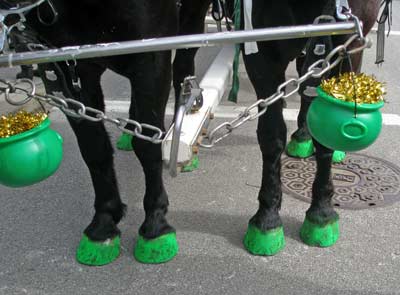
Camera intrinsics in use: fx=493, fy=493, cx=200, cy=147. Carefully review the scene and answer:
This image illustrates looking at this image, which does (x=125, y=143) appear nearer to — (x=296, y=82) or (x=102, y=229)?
(x=102, y=229)

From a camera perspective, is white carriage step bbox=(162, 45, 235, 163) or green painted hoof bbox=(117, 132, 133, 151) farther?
green painted hoof bbox=(117, 132, 133, 151)

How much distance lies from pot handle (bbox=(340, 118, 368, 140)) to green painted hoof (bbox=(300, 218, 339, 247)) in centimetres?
94

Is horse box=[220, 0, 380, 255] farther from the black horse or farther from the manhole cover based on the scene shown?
the manhole cover

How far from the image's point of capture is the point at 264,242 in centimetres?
242

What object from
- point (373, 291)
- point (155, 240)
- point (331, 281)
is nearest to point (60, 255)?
point (155, 240)

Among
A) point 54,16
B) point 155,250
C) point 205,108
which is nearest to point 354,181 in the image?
point 205,108

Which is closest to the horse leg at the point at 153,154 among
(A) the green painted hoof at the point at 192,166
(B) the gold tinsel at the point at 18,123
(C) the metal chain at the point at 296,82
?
(B) the gold tinsel at the point at 18,123

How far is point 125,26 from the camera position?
194cm

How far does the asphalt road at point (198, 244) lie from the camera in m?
2.25

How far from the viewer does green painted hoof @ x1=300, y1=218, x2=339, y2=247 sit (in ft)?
8.14

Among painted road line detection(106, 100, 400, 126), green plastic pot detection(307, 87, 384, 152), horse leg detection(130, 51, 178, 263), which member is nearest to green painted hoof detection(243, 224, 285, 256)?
horse leg detection(130, 51, 178, 263)

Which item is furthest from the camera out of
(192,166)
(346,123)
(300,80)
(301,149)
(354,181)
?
(301,149)

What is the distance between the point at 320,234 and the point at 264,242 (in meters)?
0.30

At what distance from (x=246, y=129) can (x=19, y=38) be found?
240 centimetres
